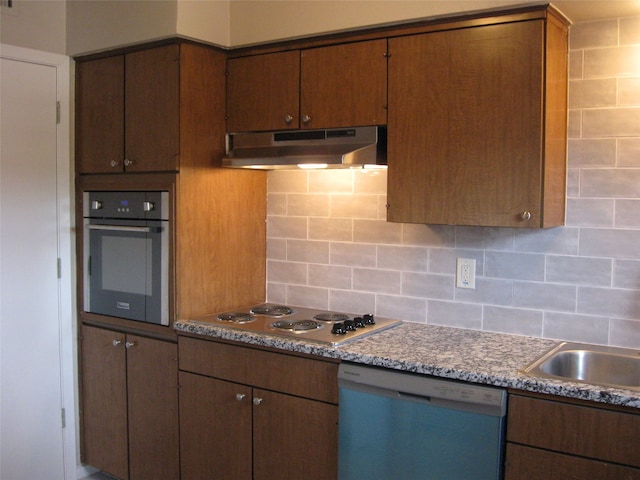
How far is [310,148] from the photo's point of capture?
9.25ft

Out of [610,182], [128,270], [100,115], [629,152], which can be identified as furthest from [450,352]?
[100,115]

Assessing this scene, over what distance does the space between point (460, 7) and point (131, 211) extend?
172 centimetres

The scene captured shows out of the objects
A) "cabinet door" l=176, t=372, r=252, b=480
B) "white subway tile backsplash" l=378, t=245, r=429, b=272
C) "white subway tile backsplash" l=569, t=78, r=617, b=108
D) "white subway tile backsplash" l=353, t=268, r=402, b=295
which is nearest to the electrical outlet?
"white subway tile backsplash" l=378, t=245, r=429, b=272

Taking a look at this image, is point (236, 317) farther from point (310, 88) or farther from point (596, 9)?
point (596, 9)

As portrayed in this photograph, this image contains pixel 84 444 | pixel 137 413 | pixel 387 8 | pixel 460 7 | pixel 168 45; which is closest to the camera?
pixel 460 7

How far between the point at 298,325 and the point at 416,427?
72cm

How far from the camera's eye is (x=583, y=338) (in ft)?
8.41

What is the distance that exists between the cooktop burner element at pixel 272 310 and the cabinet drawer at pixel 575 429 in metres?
1.28

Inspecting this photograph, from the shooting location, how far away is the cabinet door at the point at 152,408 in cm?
297

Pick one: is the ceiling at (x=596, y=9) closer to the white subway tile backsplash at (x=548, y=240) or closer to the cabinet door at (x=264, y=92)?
the white subway tile backsplash at (x=548, y=240)

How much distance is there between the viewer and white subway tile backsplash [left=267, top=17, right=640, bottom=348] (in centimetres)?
247

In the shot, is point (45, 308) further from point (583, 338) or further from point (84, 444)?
point (583, 338)

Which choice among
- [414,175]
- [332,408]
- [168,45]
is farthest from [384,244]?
[168,45]

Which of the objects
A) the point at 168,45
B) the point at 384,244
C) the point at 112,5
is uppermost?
the point at 112,5
